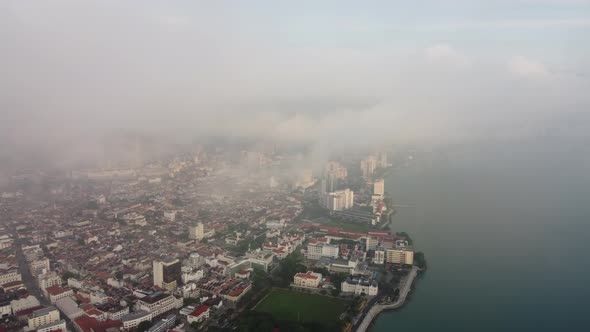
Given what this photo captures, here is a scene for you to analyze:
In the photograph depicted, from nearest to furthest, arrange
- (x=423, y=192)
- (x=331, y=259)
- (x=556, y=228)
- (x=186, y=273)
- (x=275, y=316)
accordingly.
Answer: (x=275, y=316) < (x=186, y=273) < (x=331, y=259) < (x=556, y=228) < (x=423, y=192)

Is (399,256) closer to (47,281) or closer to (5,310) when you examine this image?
(47,281)

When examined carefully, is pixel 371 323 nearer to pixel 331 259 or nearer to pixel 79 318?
pixel 331 259

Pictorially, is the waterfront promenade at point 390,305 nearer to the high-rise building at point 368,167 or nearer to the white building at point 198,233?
the white building at point 198,233

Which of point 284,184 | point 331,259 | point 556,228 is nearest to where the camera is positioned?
point 331,259

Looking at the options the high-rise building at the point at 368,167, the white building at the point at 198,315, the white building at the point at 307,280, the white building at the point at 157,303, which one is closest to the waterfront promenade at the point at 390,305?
the white building at the point at 307,280

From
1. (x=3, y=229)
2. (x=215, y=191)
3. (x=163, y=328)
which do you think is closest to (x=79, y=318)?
(x=163, y=328)
